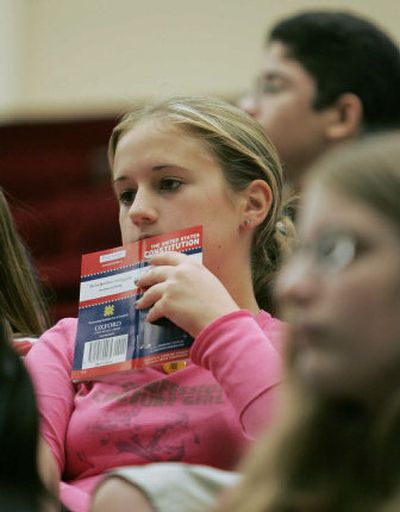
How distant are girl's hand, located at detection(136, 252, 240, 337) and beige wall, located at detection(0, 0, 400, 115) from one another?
3.43 m

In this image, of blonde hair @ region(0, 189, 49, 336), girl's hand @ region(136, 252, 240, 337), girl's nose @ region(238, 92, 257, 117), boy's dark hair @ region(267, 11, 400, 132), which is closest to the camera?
girl's hand @ region(136, 252, 240, 337)

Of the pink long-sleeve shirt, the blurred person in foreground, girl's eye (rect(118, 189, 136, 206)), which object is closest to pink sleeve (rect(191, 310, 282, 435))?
the pink long-sleeve shirt

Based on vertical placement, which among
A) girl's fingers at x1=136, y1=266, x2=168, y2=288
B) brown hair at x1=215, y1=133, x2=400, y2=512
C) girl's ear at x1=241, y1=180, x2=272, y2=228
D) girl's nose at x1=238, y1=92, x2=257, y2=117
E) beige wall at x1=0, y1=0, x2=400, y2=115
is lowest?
beige wall at x1=0, y1=0, x2=400, y2=115

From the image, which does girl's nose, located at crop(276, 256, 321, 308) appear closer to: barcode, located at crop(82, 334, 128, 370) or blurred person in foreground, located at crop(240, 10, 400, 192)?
barcode, located at crop(82, 334, 128, 370)

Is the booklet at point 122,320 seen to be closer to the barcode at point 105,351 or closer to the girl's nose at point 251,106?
the barcode at point 105,351

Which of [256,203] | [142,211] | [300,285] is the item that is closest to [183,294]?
[142,211]

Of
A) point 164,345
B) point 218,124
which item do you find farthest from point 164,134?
point 164,345

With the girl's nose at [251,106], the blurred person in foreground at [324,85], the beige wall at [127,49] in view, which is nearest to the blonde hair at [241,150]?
the blurred person in foreground at [324,85]

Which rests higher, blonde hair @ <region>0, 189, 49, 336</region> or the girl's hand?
the girl's hand

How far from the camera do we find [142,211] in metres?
1.38

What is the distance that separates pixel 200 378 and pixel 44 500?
48 centimetres

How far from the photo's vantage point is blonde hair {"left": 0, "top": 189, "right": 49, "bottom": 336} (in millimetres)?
1677

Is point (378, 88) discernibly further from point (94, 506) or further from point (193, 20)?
point (193, 20)

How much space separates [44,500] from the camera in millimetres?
837
